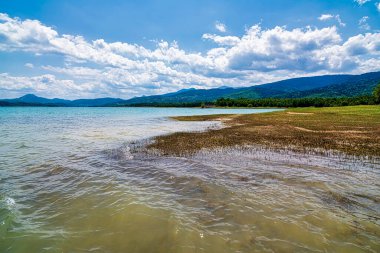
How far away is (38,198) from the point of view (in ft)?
36.4

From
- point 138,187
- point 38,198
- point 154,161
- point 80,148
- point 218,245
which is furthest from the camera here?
point 80,148

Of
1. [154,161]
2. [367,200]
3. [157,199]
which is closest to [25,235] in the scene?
[157,199]

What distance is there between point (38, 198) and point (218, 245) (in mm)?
8619

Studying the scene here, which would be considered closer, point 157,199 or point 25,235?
point 25,235

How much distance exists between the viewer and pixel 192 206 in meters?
9.93

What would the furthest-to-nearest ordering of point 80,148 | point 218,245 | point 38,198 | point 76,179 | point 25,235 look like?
point 80,148, point 76,179, point 38,198, point 25,235, point 218,245

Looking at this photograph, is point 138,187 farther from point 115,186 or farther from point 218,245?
point 218,245

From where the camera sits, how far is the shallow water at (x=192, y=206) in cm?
736

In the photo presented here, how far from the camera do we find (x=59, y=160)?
60.7 feet

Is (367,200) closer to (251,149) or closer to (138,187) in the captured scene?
(138,187)

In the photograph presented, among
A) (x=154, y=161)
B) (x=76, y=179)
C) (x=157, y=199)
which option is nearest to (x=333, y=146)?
(x=154, y=161)

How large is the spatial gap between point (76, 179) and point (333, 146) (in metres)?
21.2

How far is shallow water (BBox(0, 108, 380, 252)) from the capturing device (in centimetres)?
→ 736

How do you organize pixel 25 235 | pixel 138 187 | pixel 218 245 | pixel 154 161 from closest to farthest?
pixel 218 245
pixel 25 235
pixel 138 187
pixel 154 161
